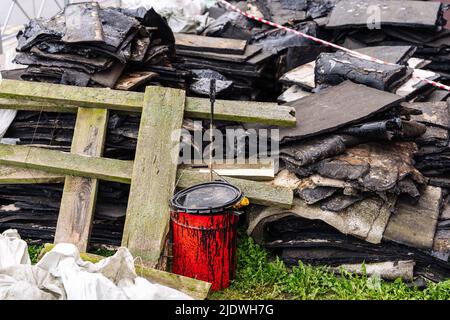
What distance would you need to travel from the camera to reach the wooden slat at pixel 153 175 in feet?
16.2

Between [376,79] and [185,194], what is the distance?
2.37 m

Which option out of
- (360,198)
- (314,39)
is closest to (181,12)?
(314,39)

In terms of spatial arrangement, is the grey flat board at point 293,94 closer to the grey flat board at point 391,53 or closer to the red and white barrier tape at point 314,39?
the red and white barrier tape at point 314,39

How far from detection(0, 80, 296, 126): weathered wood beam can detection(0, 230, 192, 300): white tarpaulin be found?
147 cm

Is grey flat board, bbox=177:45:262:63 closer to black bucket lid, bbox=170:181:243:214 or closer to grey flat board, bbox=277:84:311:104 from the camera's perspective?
grey flat board, bbox=277:84:311:104

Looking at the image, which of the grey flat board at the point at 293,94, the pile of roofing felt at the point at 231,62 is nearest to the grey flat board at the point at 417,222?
the grey flat board at the point at 293,94

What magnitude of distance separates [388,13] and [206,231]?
→ 15.5 feet

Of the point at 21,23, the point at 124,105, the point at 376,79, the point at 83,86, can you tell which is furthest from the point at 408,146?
the point at 21,23

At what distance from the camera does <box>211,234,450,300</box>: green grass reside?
4.82 meters

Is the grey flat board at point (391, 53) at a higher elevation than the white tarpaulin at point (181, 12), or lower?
lower

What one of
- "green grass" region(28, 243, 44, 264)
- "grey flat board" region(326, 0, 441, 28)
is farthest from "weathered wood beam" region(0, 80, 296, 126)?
"grey flat board" region(326, 0, 441, 28)

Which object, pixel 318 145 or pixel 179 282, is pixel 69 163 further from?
pixel 318 145

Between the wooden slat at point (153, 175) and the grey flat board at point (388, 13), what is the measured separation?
362 centimetres

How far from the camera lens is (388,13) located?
8.00 meters
